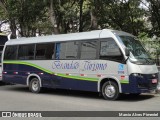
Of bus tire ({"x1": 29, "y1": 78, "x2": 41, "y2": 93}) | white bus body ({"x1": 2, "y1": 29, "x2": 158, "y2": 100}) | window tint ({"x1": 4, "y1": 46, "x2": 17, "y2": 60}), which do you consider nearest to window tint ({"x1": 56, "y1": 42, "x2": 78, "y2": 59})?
white bus body ({"x1": 2, "y1": 29, "x2": 158, "y2": 100})

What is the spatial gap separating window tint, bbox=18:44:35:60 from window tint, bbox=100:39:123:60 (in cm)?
402

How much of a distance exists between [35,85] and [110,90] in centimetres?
431

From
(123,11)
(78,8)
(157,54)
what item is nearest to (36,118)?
(157,54)

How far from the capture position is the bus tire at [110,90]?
1320cm

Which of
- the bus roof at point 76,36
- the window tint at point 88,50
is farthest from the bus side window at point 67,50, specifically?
the window tint at point 88,50

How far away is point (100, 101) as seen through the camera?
43.4 ft

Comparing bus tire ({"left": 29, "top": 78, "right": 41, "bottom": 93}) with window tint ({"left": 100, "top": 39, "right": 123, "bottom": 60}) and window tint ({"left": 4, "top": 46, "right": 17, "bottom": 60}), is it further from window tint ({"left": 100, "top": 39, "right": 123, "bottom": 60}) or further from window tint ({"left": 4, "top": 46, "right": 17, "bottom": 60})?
window tint ({"left": 100, "top": 39, "right": 123, "bottom": 60})

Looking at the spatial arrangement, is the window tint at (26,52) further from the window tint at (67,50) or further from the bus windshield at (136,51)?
the bus windshield at (136,51)

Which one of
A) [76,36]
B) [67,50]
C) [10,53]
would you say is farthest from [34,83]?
[76,36]

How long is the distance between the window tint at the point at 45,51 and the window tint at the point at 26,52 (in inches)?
15.0

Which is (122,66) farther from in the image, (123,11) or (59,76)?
(123,11)

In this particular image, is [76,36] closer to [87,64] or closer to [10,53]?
[87,64]

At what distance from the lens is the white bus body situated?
12.9 meters

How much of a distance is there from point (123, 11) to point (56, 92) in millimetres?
12947
